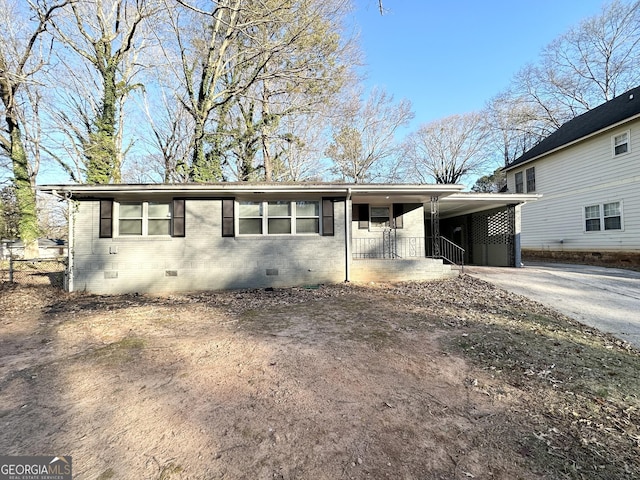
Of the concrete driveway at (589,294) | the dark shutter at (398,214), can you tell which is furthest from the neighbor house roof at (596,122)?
the dark shutter at (398,214)

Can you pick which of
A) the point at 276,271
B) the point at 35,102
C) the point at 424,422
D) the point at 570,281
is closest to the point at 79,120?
the point at 35,102

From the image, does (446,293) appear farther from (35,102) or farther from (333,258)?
(35,102)

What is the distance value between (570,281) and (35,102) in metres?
24.1

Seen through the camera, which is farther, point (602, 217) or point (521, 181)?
point (521, 181)

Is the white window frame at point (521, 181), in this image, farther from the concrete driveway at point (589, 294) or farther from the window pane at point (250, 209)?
the window pane at point (250, 209)

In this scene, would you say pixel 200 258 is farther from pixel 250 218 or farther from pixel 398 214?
pixel 398 214

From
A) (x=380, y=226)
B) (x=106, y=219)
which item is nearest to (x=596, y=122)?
(x=380, y=226)

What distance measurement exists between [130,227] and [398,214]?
8.98 m

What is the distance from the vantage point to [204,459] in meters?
2.01

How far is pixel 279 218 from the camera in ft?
30.6

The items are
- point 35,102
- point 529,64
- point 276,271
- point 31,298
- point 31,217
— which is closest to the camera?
point 31,298

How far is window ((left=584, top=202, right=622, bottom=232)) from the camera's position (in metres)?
11.9

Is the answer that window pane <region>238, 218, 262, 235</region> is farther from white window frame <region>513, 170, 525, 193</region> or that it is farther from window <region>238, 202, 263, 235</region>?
white window frame <region>513, 170, 525, 193</region>

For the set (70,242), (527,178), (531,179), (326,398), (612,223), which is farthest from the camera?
(527,178)
